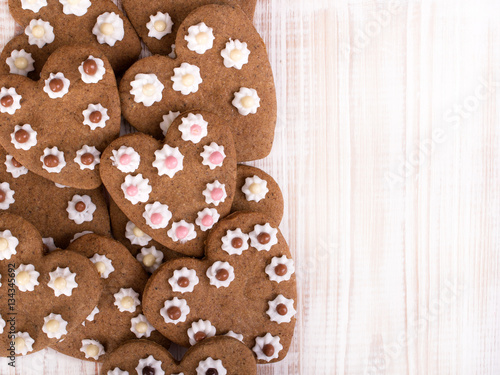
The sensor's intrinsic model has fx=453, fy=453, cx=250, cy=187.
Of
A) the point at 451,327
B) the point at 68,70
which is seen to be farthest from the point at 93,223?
the point at 451,327

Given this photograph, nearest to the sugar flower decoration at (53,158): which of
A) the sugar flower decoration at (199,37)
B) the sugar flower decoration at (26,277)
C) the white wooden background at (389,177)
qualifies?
the sugar flower decoration at (26,277)

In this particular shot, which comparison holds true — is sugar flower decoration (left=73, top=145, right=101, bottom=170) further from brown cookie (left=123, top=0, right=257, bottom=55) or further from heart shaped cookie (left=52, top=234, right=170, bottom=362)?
brown cookie (left=123, top=0, right=257, bottom=55)

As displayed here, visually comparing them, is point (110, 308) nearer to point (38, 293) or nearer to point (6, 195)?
point (38, 293)

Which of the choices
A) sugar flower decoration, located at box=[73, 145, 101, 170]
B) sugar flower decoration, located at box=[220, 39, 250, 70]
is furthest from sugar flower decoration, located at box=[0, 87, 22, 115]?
sugar flower decoration, located at box=[220, 39, 250, 70]

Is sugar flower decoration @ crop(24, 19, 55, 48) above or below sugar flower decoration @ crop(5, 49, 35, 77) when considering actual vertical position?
above

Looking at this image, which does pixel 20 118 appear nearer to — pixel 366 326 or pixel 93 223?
pixel 93 223

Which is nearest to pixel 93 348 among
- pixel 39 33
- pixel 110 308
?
pixel 110 308
